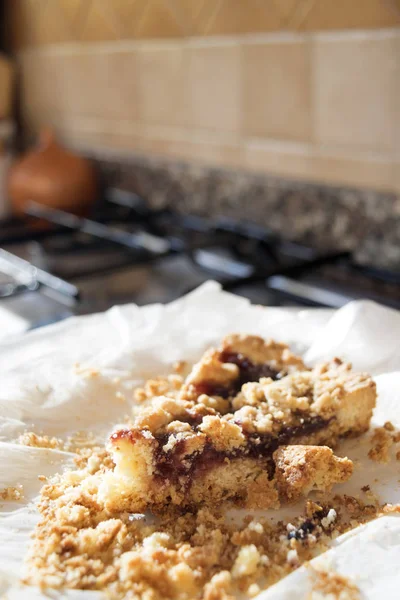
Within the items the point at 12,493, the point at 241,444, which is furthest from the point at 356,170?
the point at 12,493

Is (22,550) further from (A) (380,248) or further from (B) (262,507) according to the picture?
(A) (380,248)

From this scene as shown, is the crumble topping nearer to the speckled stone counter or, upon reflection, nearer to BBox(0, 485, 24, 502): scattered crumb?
BBox(0, 485, 24, 502): scattered crumb

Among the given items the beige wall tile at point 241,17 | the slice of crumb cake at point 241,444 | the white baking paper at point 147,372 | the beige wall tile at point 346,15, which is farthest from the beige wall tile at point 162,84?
the slice of crumb cake at point 241,444

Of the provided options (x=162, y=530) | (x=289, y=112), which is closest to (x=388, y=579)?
(x=162, y=530)

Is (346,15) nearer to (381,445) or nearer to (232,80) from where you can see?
(232,80)

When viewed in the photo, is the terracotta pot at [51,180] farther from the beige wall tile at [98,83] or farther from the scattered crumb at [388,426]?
the scattered crumb at [388,426]
